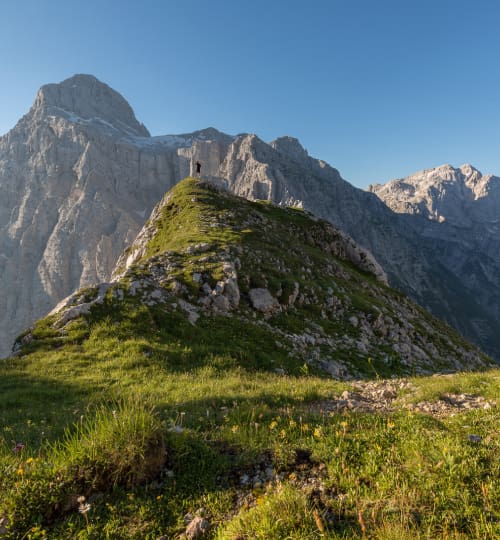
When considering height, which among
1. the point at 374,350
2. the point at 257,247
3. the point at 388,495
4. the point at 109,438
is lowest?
the point at 374,350

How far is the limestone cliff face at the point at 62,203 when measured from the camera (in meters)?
137

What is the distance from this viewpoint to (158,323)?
1493cm

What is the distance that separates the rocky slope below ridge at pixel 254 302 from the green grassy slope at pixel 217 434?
18cm

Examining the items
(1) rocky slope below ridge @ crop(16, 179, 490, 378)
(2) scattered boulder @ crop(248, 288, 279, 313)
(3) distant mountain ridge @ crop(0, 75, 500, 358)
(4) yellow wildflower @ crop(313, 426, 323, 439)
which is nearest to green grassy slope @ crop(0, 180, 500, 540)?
(4) yellow wildflower @ crop(313, 426, 323, 439)

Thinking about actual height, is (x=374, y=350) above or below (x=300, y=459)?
below

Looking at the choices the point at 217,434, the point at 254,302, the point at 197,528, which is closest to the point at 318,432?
the point at 217,434

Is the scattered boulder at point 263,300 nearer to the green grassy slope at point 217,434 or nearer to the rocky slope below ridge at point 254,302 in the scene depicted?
the rocky slope below ridge at point 254,302

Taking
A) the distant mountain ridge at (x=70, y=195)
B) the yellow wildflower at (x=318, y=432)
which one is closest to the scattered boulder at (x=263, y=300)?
the yellow wildflower at (x=318, y=432)

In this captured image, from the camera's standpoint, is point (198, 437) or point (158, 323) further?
point (158, 323)

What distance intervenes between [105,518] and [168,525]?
32.0 inches

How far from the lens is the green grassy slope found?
3506mm

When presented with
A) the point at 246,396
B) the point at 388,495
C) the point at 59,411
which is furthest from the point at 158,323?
A: the point at 388,495

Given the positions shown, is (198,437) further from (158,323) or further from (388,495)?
(158,323)

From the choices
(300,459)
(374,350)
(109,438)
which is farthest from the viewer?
(374,350)
